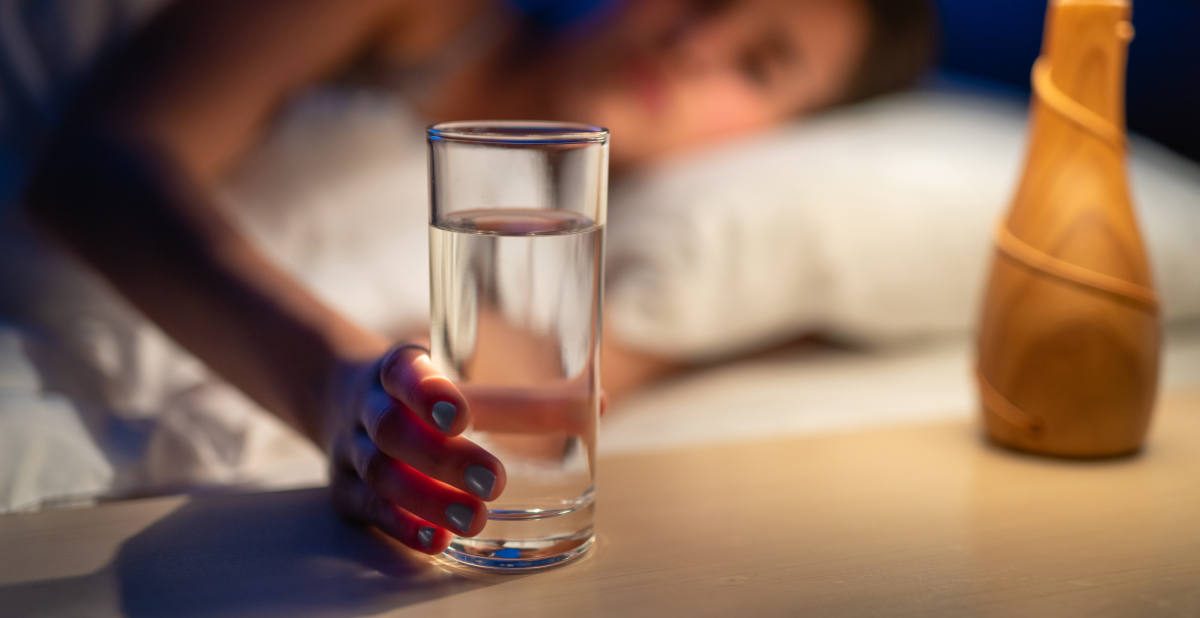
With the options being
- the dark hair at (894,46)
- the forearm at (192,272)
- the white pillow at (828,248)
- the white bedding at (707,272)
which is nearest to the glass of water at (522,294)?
A: the forearm at (192,272)

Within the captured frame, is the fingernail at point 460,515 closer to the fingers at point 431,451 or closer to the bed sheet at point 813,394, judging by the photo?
the fingers at point 431,451

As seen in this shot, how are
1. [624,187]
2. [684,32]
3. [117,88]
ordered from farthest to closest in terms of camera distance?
[684,32]
[624,187]
[117,88]

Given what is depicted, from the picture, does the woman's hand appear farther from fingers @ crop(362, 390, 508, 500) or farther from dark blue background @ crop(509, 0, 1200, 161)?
dark blue background @ crop(509, 0, 1200, 161)

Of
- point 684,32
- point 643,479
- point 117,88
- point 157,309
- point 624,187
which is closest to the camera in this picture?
point 643,479

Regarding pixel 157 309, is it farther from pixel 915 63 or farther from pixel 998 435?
pixel 915 63

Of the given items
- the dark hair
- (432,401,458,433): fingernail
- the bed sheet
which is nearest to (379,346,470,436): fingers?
(432,401,458,433): fingernail

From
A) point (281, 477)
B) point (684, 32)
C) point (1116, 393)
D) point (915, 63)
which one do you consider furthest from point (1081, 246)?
point (915, 63)
